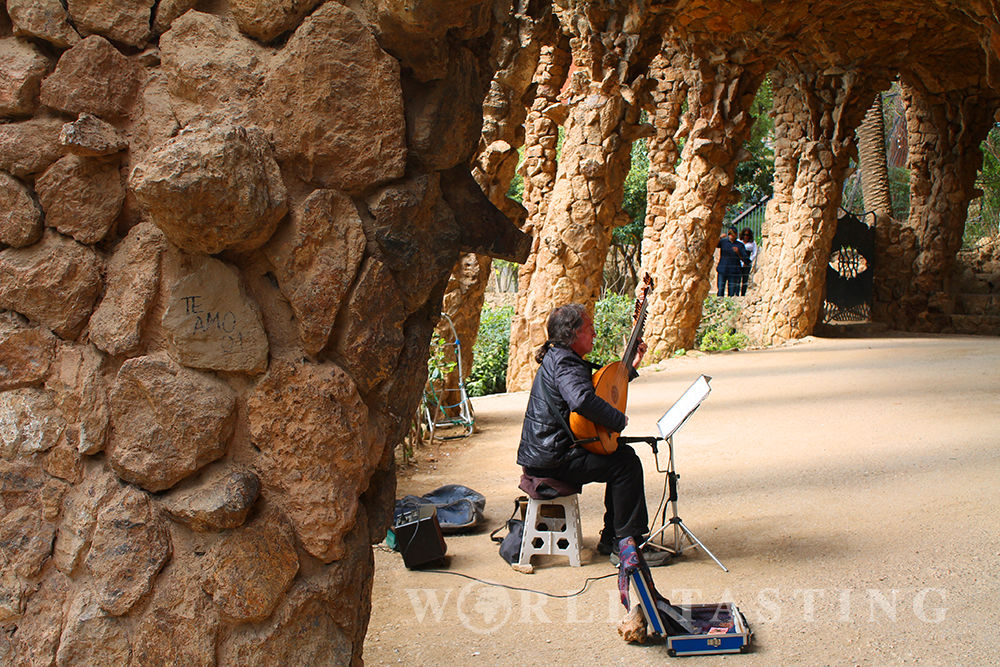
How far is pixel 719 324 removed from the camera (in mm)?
15852

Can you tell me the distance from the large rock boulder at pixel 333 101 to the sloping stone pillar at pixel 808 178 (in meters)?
13.0

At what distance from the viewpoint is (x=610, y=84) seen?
10266 millimetres

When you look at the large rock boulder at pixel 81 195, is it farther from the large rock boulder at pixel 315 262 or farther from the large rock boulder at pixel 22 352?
the large rock boulder at pixel 315 262

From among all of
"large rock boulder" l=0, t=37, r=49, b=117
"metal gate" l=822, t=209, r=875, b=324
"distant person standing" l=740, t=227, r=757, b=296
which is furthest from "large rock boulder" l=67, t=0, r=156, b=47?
"distant person standing" l=740, t=227, r=757, b=296

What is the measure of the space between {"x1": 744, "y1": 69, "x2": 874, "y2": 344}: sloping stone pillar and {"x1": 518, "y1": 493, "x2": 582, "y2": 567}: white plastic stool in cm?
1081

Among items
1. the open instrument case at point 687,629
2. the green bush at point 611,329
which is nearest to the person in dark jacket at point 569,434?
the open instrument case at point 687,629

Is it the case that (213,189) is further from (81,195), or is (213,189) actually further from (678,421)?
(678,421)

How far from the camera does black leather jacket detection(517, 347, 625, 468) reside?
3707 mm

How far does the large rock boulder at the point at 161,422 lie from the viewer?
1786mm

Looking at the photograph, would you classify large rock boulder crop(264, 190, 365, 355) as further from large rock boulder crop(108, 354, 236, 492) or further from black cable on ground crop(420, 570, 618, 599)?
black cable on ground crop(420, 570, 618, 599)

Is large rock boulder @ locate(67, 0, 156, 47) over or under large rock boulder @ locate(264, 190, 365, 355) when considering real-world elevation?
over

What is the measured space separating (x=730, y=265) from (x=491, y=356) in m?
6.58

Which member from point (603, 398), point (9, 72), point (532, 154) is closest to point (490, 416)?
point (532, 154)

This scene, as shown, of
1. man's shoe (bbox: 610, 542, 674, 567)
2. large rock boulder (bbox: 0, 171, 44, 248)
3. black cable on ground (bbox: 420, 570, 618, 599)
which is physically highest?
large rock boulder (bbox: 0, 171, 44, 248)
